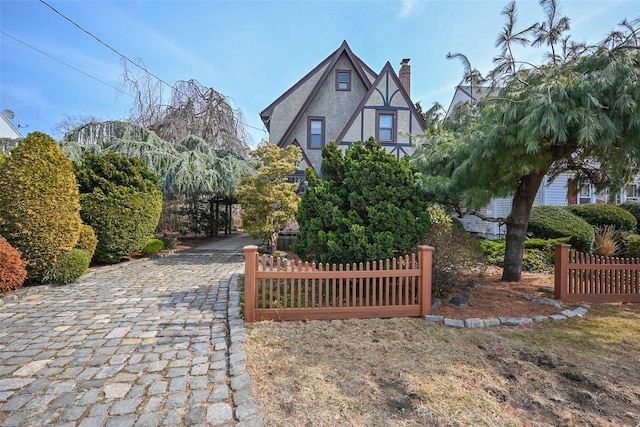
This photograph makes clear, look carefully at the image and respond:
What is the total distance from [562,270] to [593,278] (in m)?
0.71

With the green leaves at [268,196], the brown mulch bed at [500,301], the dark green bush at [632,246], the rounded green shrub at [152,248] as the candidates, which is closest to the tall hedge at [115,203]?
the rounded green shrub at [152,248]

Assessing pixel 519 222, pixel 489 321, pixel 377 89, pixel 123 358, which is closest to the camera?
pixel 123 358

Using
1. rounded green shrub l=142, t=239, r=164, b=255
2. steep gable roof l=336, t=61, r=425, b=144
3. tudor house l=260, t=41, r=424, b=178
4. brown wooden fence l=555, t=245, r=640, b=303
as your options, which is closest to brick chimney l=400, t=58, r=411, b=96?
tudor house l=260, t=41, r=424, b=178

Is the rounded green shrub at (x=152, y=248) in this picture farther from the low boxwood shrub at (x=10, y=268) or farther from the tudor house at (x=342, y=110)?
the tudor house at (x=342, y=110)

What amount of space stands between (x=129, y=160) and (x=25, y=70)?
3.83m

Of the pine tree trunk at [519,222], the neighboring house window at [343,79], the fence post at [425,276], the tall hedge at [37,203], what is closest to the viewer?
the fence post at [425,276]

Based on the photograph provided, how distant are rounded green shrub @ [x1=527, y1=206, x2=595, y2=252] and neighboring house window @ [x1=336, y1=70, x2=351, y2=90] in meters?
10.0

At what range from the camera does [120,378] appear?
2766mm

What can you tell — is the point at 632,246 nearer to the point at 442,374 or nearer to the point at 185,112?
the point at 442,374

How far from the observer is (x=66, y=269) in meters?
6.18

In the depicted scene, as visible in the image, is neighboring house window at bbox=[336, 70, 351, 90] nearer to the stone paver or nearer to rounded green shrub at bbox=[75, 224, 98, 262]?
rounded green shrub at bbox=[75, 224, 98, 262]

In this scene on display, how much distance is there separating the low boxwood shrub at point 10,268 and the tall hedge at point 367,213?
517 cm

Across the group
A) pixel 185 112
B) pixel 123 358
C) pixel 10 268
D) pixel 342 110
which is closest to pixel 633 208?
pixel 342 110

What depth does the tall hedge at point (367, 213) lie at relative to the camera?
4.83 m
